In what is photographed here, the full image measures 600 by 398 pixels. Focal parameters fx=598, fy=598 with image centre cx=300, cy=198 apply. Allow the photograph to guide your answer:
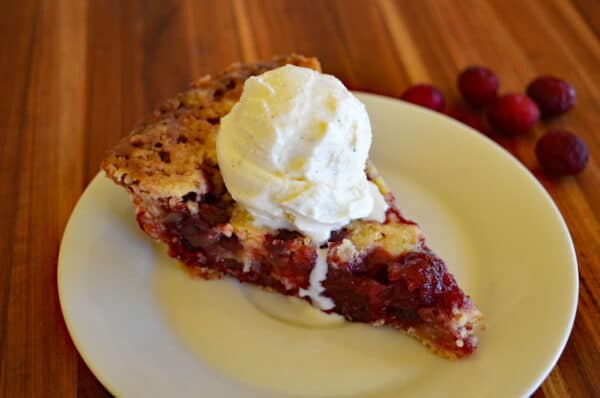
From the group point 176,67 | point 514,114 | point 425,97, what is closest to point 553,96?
point 514,114

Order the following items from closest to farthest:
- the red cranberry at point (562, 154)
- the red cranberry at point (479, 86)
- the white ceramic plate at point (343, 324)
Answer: the white ceramic plate at point (343, 324)
the red cranberry at point (562, 154)
the red cranberry at point (479, 86)

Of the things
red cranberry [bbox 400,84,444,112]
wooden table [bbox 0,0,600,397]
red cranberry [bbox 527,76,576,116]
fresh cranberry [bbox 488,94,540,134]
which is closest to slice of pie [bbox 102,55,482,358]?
wooden table [bbox 0,0,600,397]

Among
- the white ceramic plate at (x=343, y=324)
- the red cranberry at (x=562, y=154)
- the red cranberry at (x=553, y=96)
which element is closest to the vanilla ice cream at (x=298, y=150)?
the white ceramic plate at (x=343, y=324)

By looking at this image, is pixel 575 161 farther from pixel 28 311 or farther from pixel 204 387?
pixel 28 311

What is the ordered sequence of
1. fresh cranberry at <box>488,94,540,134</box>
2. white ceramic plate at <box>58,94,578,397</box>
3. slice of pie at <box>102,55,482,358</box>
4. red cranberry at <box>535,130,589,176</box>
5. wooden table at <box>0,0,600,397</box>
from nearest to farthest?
white ceramic plate at <box>58,94,578,397</box> < slice of pie at <box>102,55,482,358</box> < wooden table at <box>0,0,600,397</box> < red cranberry at <box>535,130,589,176</box> < fresh cranberry at <box>488,94,540,134</box>

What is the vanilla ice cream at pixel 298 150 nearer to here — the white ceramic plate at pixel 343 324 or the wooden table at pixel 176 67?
the white ceramic plate at pixel 343 324

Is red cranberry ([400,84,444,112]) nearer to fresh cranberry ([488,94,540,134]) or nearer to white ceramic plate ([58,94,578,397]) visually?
fresh cranberry ([488,94,540,134])
